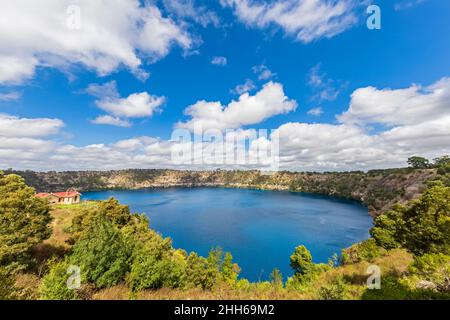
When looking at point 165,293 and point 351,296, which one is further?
point 165,293

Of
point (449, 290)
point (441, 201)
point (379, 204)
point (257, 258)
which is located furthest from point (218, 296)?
point (379, 204)

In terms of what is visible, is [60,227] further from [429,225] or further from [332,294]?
[429,225]

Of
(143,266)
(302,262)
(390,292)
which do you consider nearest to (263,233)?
(302,262)

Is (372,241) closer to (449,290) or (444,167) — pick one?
(449,290)

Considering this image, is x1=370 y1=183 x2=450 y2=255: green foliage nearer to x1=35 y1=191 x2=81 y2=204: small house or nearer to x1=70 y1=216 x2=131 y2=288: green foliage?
x1=70 y1=216 x2=131 y2=288: green foliage

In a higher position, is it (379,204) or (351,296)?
(351,296)

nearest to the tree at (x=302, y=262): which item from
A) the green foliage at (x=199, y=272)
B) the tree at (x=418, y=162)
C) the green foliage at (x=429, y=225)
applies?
the green foliage at (x=199, y=272)
